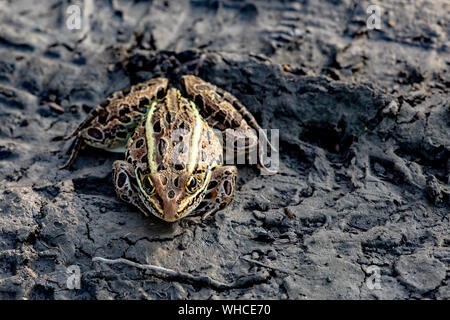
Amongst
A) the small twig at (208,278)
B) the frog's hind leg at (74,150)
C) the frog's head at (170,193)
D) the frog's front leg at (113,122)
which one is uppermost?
the frog's front leg at (113,122)

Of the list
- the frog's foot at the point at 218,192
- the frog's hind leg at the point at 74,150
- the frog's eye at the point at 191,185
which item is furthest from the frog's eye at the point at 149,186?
the frog's hind leg at the point at 74,150

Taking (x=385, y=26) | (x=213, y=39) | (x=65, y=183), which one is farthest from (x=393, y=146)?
(x=65, y=183)

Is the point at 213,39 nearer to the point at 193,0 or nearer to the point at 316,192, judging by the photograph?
the point at 193,0

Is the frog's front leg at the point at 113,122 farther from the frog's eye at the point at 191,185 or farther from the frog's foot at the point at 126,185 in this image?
the frog's eye at the point at 191,185

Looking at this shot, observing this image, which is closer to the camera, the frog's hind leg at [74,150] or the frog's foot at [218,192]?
the frog's foot at [218,192]

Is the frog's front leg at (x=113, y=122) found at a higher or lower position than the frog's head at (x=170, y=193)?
higher

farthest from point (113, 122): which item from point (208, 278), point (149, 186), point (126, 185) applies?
point (208, 278)
